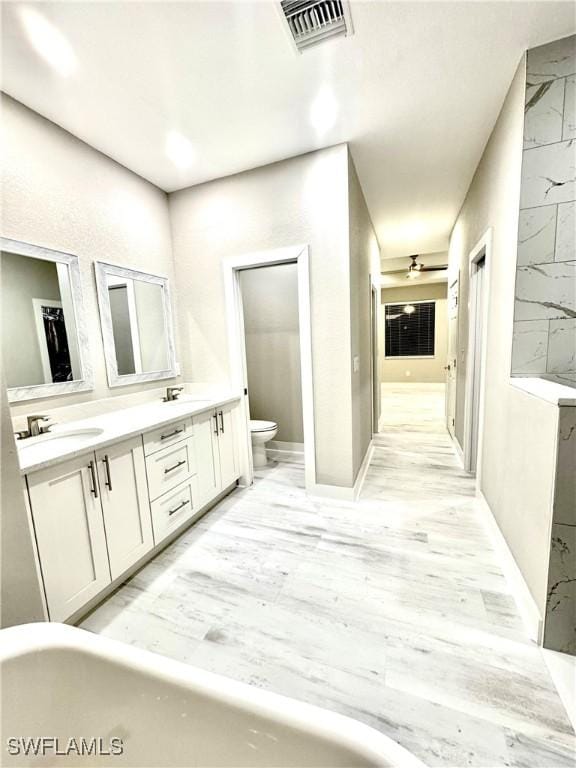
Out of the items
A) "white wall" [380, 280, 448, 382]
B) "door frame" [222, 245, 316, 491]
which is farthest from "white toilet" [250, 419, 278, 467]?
"white wall" [380, 280, 448, 382]

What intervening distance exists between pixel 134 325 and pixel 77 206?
86 centimetres

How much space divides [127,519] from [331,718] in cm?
149

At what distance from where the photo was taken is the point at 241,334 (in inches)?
113

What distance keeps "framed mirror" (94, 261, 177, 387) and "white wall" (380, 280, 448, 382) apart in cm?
606

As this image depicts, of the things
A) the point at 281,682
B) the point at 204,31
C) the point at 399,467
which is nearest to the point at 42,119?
the point at 204,31

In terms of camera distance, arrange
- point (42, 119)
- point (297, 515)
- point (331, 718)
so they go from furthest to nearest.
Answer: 1. point (297, 515)
2. point (42, 119)
3. point (331, 718)

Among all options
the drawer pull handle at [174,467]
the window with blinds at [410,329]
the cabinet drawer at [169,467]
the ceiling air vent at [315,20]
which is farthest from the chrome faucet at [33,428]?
the window with blinds at [410,329]

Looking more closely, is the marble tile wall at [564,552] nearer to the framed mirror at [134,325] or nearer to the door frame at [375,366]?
the framed mirror at [134,325]

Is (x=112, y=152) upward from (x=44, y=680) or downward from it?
upward

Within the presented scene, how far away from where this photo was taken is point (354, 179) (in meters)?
2.69

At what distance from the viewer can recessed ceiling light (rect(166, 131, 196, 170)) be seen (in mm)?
2175

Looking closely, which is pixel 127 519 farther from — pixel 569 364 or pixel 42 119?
pixel 569 364

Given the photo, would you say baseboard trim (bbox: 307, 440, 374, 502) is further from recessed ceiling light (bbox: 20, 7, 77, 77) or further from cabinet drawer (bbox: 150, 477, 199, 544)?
recessed ceiling light (bbox: 20, 7, 77, 77)

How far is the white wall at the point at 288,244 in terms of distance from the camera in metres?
2.41
